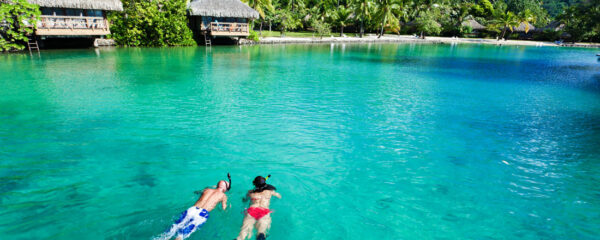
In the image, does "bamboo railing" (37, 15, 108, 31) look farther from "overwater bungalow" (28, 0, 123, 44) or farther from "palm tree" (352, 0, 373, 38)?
"palm tree" (352, 0, 373, 38)

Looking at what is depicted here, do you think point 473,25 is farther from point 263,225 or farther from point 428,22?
point 263,225

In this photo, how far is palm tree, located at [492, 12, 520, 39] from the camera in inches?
2448

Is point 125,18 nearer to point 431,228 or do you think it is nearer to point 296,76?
point 296,76

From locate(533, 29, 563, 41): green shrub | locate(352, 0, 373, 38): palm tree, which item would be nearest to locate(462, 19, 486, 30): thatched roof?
locate(533, 29, 563, 41): green shrub

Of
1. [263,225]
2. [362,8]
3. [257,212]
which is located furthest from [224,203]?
[362,8]

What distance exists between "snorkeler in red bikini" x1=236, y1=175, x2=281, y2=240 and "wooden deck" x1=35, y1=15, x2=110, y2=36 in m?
29.0

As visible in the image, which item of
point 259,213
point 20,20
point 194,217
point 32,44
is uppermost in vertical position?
point 20,20

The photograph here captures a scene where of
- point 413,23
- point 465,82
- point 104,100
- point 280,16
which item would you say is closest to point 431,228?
point 104,100

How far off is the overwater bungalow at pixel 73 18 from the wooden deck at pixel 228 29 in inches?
385

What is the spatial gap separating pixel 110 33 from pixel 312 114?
27170 mm

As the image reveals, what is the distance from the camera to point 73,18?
27594 millimetres

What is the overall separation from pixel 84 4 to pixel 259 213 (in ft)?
98.1

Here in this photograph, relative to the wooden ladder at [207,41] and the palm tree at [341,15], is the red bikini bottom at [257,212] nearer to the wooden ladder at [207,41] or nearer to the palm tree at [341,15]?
the wooden ladder at [207,41]

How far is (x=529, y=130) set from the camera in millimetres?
12039
